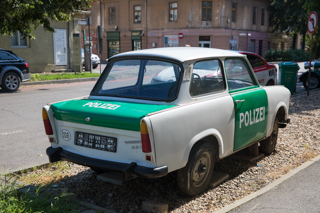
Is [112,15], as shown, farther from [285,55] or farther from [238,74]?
[238,74]

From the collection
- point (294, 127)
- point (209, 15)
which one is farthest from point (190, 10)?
point (294, 127)

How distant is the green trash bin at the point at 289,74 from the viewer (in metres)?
13.9

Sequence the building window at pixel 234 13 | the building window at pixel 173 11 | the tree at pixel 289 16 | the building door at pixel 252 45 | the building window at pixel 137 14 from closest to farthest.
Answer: the building window at pixel 173 11
the building window at pixel 234 13
the building window at pixel 137 14
the tree at pixel 289 16
the building door at pixel 252 45

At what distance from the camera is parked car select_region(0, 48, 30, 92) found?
47.1 feet

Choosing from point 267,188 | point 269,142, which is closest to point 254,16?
point 269,142

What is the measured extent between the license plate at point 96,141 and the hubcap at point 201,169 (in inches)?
38.4

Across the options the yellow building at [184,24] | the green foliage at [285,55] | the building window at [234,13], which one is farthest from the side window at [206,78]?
the green foliage at [285,55]

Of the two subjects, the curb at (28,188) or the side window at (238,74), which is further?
the side window at (238,74)

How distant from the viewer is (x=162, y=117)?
3682mm

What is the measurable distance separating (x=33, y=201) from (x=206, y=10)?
39.1 m

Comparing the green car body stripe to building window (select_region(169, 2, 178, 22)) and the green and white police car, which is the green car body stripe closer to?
the green and white police car

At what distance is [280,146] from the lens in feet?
21.7

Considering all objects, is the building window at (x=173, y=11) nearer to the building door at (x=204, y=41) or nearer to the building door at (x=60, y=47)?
the building door at (x=204, y=41)

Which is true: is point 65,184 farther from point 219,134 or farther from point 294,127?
point 294,127
